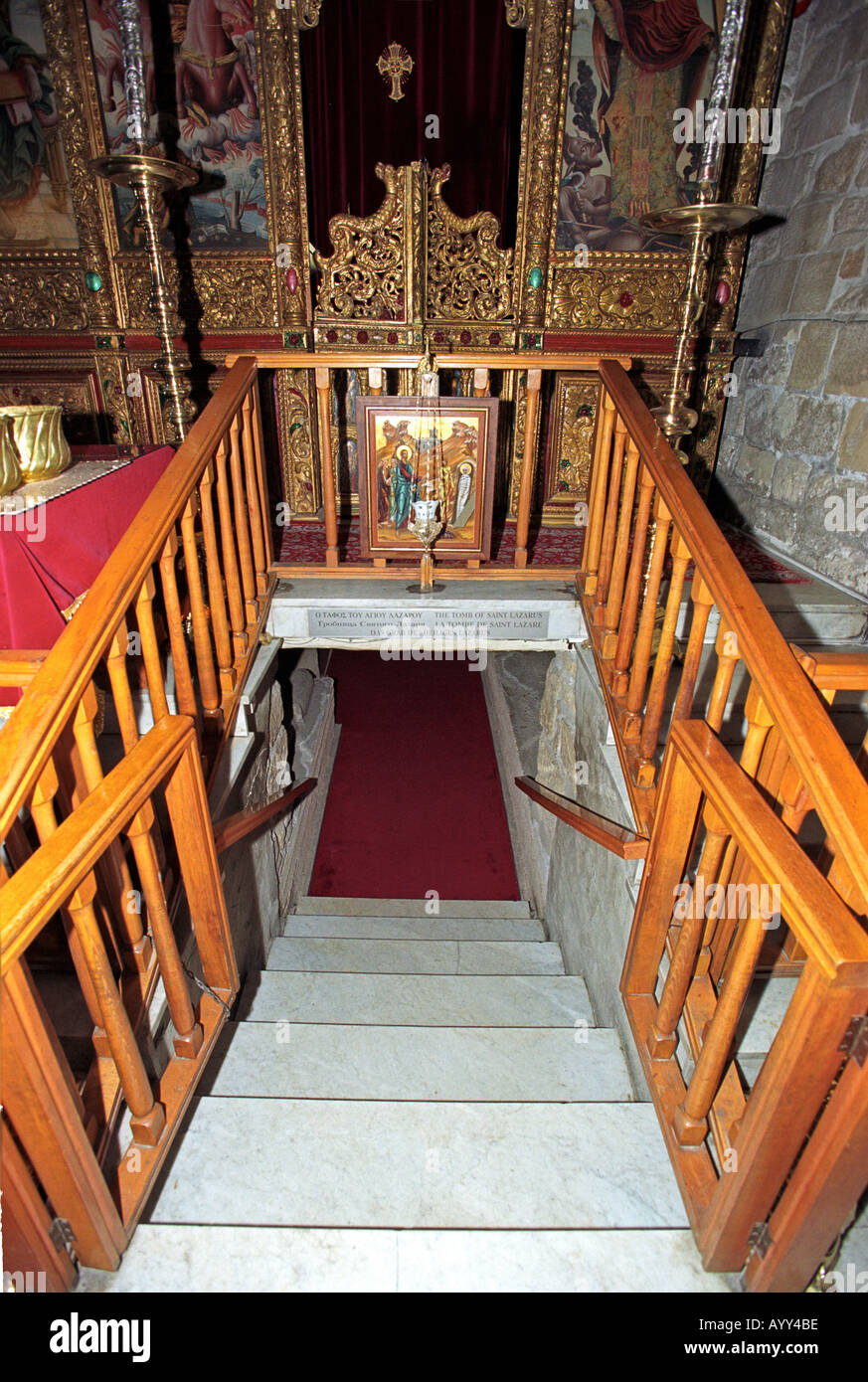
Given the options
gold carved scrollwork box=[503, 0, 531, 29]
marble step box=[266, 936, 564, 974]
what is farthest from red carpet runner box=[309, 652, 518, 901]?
gold carved scrollwork box=[503, 0, 531, 29]

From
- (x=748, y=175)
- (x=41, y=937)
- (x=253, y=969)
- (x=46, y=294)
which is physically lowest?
(x=253, y=969)

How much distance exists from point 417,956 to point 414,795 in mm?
2097

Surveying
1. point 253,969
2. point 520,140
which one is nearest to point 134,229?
point 520,140

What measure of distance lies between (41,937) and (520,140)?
470 centimetres

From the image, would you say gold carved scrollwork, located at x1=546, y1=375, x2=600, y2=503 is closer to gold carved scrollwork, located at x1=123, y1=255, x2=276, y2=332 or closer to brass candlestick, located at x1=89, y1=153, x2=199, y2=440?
gold carved scrollwork, located at x1=123, y1=255, x2=276, y2=332

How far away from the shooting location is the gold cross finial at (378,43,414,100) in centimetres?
414

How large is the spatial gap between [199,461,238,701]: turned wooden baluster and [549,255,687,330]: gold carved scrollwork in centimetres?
308

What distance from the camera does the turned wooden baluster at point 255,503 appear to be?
2.88 metres

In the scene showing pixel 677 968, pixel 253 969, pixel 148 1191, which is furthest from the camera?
pixel 253 969

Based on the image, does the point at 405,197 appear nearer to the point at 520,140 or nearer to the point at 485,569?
the point at 520,140

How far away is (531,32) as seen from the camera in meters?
4.00

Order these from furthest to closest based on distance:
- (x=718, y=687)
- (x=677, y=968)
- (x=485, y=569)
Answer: (x=485, y=569), (x=718, y=687), (x=677, y=968)

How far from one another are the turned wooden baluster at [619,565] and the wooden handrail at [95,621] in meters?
1.38

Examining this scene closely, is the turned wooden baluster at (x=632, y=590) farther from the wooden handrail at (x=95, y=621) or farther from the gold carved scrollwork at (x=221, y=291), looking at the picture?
the gold carved scrollwork at (x=221, y=291)
